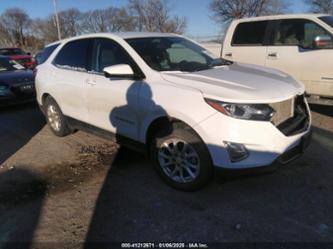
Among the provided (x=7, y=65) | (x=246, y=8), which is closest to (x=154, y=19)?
(x=246, y=8)

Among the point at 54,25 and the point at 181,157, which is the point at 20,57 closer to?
the point at 181,157

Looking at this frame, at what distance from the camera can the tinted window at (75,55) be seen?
4.95 meters

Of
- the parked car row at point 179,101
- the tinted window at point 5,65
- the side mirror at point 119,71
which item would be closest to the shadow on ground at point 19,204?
the parked car row at point 179,101

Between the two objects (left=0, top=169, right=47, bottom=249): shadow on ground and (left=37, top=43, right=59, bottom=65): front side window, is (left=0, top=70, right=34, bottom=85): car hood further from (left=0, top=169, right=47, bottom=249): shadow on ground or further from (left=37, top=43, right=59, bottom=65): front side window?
(left=0, top=169, right=47, bottom=249): shadow on ground

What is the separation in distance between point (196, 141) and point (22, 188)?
2242mm

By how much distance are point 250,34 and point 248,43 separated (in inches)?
8.0

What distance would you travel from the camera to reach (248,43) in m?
7.30

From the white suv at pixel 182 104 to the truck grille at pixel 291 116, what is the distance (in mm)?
10

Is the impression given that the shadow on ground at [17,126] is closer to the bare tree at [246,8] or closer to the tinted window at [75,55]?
the tinted window at [75,55]

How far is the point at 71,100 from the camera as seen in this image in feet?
17.1

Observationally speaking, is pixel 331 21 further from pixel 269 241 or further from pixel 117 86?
pixel 269 241

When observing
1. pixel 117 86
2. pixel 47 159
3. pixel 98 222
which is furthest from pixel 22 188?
pixel 117 86

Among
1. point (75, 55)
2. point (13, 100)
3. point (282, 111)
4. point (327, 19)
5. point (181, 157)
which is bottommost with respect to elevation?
point (13, 100)

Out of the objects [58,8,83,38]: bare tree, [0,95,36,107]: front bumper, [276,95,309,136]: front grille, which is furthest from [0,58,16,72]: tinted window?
[58,8,83,38]: bare tree
